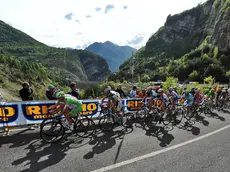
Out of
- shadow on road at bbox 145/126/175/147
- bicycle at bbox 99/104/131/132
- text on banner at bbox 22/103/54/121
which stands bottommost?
shadow on road at bbox 145/126/175/147

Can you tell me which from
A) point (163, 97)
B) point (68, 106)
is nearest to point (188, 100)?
point (163, 97)

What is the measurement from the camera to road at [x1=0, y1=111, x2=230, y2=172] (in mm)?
4402

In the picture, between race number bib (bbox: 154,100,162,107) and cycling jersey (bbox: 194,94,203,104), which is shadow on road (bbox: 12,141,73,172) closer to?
race number bib (bbox: 154,100,162,107)

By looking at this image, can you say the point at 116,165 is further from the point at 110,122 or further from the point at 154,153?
the point at 110,122

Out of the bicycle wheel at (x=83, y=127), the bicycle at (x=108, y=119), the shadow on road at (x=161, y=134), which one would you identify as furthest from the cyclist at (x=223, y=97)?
the bicycle wheel at (x=83, y=127)

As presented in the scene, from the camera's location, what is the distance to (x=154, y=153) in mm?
5324

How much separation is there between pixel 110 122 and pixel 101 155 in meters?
2.65

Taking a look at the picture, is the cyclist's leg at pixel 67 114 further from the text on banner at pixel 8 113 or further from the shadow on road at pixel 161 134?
the shadow on road at pixel 161 134

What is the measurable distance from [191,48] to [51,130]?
479 feet

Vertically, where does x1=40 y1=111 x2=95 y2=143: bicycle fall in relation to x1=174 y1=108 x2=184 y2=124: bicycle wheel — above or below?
above

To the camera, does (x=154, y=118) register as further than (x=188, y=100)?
No

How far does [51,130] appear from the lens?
5.88 meters

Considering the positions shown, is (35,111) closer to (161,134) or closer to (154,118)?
(161,134)

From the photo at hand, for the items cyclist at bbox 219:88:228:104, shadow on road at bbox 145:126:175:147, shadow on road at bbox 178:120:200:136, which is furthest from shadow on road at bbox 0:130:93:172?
cyclist at bbox 219:88:228:104
